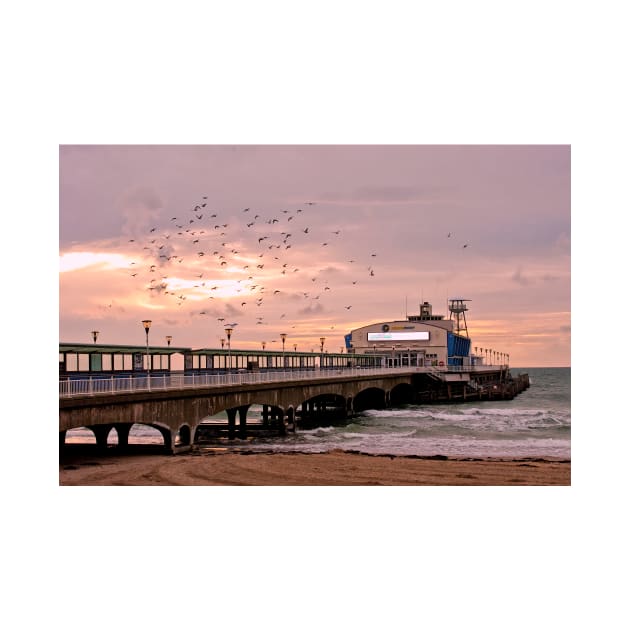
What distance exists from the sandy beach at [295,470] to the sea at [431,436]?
399 cm

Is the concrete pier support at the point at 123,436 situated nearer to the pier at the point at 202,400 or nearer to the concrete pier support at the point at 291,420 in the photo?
the pier at the point at 202,400

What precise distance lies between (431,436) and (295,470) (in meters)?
19.1

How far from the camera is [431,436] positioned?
153 ft

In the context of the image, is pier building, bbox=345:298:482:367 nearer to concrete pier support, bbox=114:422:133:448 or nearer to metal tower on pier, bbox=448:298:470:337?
metal tower on pier, bbox=448:298:470:337

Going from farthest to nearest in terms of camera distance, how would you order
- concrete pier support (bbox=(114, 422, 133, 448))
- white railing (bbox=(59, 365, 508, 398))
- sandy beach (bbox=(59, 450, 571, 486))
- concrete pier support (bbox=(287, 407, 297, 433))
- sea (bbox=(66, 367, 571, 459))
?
concrete pier support (bbox=(287, 407, 297, 433)), sea (bbox=(66, 367, 571, 459)), concrete pier support (bbox=(114, 422, 133, 448)), sandy beach (bbox=(59, 450, 571, 486)), white railing (bbox=(59, 365, 508, 398))

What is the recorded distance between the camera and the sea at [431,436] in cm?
3794

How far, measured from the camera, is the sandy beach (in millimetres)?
26359

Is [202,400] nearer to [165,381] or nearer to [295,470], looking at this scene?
Result: [165,381]

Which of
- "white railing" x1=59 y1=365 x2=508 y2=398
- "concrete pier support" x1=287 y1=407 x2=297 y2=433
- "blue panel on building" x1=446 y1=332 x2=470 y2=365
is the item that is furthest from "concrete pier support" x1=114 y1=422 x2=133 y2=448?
"blue panel on building" x1=446 y1=332 x2=470 y2=365

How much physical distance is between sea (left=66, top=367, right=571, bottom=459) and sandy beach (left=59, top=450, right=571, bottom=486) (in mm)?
3989

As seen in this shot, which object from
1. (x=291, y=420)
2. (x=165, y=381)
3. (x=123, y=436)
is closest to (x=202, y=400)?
(x=165, y=381)

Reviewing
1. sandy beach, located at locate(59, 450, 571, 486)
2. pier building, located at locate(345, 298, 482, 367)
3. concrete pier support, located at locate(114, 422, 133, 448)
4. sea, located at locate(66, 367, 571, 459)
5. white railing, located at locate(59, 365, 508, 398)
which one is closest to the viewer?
white railing, located at locate(59, 365, 508, 398)

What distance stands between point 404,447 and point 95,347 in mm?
15090
